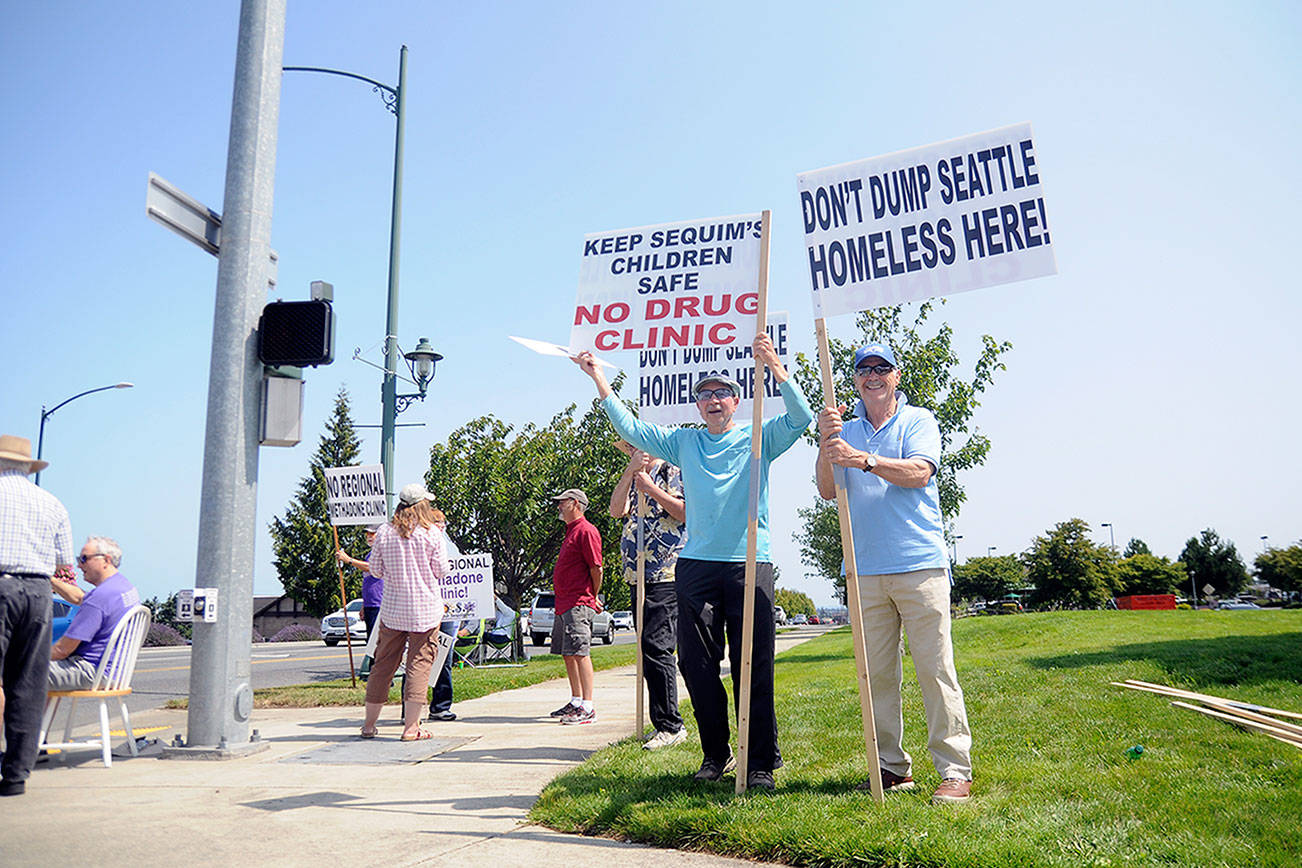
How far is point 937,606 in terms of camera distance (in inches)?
163

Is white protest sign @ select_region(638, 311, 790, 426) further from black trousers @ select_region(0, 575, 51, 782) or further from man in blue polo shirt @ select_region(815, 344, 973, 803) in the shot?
black trousers @ select_region(0, 575, 51, 782)

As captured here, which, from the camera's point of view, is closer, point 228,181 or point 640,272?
point 640,272

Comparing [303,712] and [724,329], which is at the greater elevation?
[724,329]

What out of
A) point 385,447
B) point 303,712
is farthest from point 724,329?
point 385,447

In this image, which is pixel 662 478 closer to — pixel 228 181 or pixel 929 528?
pixel 929 528

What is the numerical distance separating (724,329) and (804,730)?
107 inches

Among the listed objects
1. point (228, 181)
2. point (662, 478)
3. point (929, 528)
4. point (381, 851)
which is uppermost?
point (228, 181)

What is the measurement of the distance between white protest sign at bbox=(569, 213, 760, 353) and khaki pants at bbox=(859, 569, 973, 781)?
83.9 inches

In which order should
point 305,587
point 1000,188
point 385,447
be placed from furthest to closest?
1. point 305,587
2. point 385,447
3. point 1000,188

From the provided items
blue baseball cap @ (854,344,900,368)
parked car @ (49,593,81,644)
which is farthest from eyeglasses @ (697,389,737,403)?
parked car @ (49,593,81,644)

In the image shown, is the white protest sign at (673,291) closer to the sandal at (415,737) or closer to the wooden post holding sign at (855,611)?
the wooden post holding sign at (855,611)

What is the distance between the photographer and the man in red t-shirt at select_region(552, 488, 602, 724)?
7.89 metres

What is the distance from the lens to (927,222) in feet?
15.1

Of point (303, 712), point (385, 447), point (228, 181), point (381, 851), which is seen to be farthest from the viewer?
point (385, 447)
